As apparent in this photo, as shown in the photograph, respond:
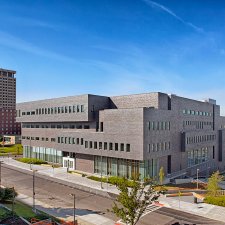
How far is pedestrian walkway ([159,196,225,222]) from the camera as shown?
1491 inches

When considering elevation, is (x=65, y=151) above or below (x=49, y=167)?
above

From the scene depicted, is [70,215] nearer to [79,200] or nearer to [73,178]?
[79,200]

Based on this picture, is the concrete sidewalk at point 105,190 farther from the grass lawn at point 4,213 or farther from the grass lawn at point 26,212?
the grass lawn at point 4,213

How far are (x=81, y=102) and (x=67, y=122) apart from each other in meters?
9.83

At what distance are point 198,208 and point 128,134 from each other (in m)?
20.6

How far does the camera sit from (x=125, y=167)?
190 ft

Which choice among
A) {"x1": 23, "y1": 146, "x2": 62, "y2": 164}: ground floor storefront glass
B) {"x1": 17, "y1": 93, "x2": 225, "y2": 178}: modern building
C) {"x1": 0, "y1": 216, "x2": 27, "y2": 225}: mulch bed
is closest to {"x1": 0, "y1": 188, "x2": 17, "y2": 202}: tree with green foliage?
{"x1": 0, "y1": 216, "x2": 27, "y2": 225}: mulch bed

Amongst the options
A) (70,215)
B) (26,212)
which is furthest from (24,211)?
(70,215)

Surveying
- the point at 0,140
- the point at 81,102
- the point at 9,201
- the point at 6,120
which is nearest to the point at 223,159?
the point at 81,102

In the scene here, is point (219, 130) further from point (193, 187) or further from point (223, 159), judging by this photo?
point (193, 187)

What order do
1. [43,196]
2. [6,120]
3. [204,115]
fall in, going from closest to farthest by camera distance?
1. [43,196]
2. [204,115]
3. [6,120]

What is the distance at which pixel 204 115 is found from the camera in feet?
262

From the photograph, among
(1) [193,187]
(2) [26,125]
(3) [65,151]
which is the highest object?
(2) [26,125]

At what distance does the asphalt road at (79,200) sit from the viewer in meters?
36.4
